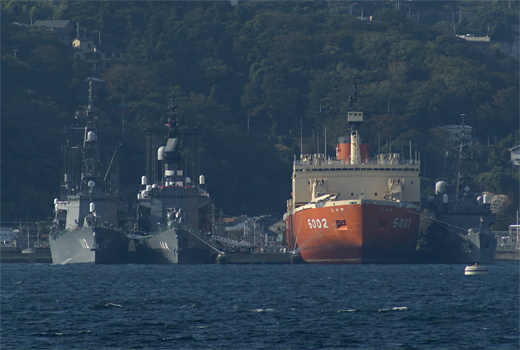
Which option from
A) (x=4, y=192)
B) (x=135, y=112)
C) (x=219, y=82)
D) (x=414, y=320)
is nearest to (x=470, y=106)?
(x=219, y=82)

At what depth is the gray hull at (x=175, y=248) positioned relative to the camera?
92938 mm

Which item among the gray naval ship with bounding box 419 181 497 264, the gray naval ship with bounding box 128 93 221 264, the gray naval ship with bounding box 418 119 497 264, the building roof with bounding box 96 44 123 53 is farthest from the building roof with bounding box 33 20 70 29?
the gray naval ship with bounding box 419 181 497 264

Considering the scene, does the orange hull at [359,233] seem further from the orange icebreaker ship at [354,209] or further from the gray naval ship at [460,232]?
the gray naval ship at [460,232]

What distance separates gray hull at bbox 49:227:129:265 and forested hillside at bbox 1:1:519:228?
23340 millimetres

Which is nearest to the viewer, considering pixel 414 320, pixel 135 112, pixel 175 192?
pixel 414 320

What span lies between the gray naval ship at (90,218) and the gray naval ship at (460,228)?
2646 cm

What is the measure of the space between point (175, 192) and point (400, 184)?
18541 mm

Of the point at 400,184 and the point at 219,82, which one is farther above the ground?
the point at 219,82

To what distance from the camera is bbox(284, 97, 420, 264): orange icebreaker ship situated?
9119 cm

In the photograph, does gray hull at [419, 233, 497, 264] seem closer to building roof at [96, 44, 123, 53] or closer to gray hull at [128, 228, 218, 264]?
gray hull at [128, 228, 218, 264]

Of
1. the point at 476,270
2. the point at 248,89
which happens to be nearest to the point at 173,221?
the point at 476,270

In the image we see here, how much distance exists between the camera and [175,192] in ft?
326

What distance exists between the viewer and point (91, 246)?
94188mm

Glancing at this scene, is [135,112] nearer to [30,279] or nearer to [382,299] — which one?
[30,279]
